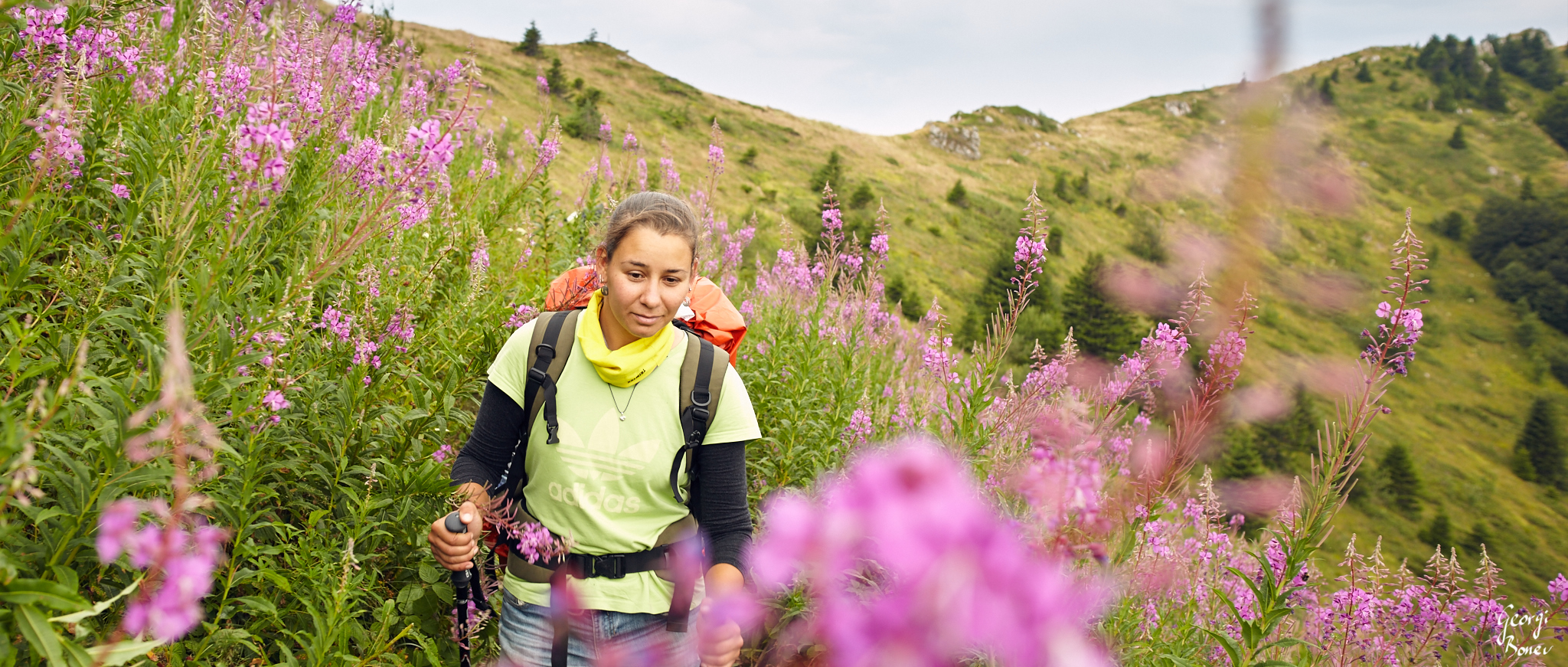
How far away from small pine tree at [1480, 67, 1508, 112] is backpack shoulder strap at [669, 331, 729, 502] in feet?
481

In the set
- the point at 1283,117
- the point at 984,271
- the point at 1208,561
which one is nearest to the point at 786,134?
the point at 984,271

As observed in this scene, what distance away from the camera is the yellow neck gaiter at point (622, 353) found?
2578 millimetres

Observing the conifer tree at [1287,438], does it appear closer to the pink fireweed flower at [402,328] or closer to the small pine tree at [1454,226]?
the pink fireweed flower at [402,328]

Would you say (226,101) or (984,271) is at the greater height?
(226,101)

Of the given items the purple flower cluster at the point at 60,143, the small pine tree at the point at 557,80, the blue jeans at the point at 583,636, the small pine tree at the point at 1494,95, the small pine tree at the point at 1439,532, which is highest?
the small pine tree at the point at 1494,95

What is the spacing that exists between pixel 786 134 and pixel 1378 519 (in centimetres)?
4884

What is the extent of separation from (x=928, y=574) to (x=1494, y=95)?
151m

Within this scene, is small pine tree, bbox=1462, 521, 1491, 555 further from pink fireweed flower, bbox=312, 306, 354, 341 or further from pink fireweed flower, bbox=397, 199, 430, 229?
pink fireweed flower, bbox=312, 306, 354, 341

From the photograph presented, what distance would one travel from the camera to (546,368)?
262cm

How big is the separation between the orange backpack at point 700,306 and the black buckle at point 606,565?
1.04 metres

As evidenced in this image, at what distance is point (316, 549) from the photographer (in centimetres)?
274

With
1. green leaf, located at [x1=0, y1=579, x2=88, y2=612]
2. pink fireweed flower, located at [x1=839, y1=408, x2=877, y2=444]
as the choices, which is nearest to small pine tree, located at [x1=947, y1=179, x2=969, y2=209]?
pink fireweed flower, located at [x1=839, y1=408, x2=877, y2=444]

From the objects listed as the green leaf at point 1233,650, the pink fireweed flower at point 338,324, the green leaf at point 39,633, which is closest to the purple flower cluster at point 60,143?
the pink fireweed flower at point 338,324

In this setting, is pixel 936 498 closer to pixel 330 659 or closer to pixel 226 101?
pixel 330 659
